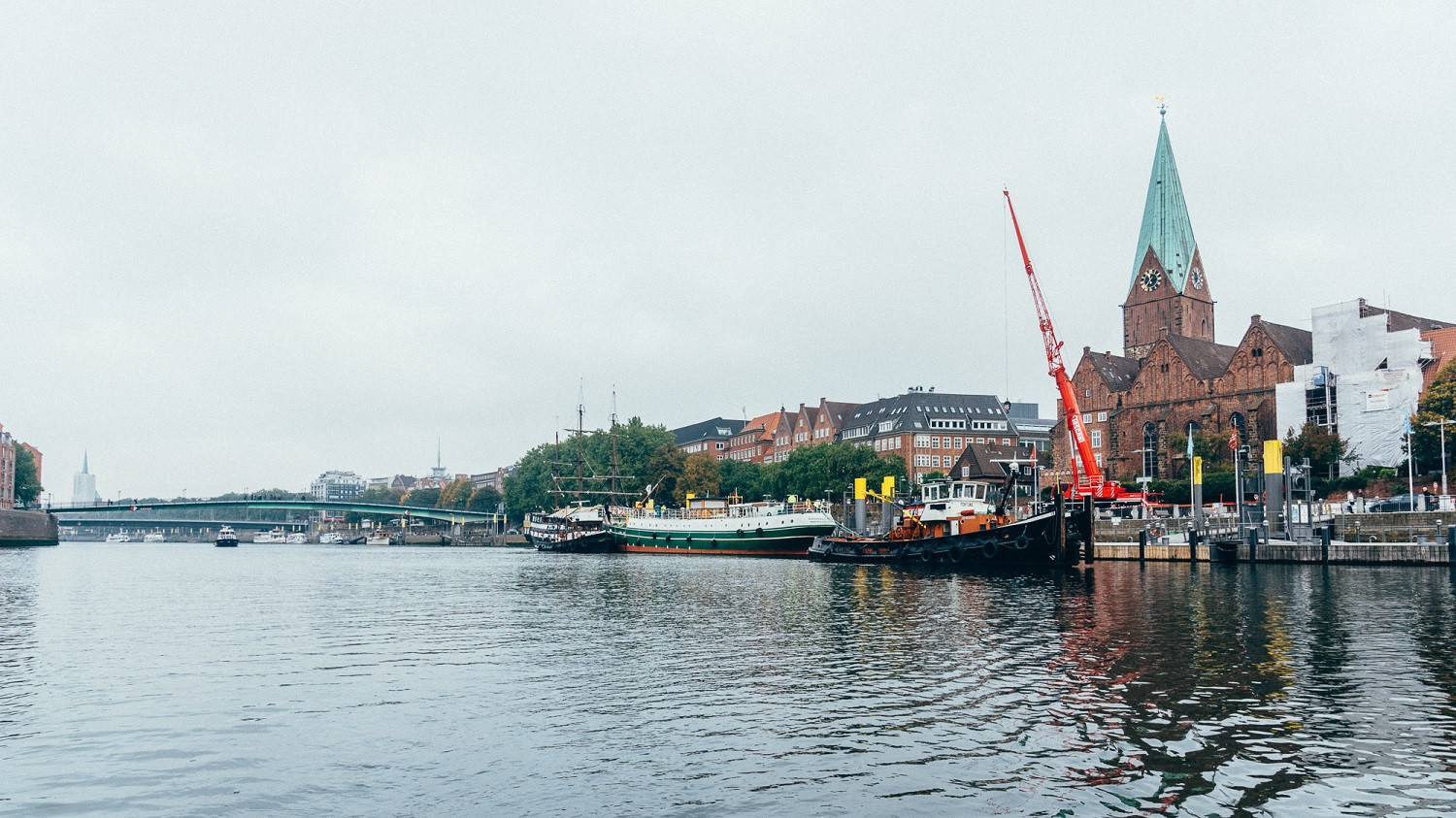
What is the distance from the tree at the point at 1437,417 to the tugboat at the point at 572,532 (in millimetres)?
79704

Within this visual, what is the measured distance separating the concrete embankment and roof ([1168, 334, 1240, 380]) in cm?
14833

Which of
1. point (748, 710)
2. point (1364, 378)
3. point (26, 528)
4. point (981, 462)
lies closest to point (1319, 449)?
point (1364, 378)

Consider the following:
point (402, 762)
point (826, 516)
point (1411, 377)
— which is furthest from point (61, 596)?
point (1411, 377)

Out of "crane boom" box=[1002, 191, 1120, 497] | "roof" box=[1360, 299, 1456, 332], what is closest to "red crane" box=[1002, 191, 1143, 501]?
"crane boom" box=[1002, 191, 1120, 497]

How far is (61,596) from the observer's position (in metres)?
47.9

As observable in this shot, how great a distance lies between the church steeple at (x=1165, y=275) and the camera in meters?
146

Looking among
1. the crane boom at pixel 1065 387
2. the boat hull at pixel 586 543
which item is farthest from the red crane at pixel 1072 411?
the boat hull at pixel 586 543

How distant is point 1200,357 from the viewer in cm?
12300

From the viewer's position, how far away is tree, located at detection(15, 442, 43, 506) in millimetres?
154375

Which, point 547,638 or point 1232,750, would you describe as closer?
point 1232,750

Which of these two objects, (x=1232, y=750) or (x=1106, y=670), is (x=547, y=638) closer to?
(x=1106, y=670)

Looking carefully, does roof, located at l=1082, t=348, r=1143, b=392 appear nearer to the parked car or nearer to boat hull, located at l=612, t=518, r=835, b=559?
the parked car

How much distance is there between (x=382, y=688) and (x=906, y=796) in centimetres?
1278

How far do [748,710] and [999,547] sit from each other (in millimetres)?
47806
